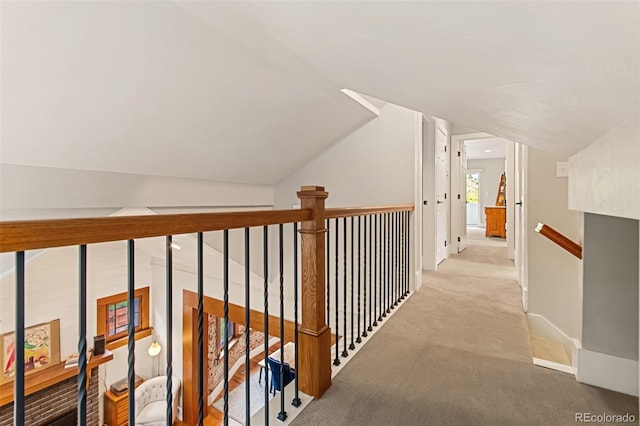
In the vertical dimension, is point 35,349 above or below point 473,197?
below

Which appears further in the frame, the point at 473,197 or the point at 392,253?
the point at 473,197

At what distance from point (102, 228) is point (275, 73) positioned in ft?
5.69

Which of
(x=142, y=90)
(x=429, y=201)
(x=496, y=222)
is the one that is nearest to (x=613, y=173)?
(x=142, y=90)

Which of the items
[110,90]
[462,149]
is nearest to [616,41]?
[110,90]

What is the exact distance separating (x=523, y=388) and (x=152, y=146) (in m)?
2.83

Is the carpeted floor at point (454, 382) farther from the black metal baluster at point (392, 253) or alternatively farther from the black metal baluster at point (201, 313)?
the black metal baluster at point (201, 313)

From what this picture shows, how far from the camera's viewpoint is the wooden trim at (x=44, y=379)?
12.6 feet

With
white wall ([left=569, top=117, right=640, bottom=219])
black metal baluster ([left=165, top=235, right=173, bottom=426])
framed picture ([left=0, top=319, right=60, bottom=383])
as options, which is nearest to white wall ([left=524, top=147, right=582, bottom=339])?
white wall ([left=569, top=117, right=640, bottom=219])

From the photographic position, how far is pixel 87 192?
98.3 inches

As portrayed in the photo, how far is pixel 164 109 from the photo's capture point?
2107 mm

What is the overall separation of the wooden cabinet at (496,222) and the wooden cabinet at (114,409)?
801cm

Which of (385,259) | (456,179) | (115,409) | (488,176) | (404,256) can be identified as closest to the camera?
(385,259)

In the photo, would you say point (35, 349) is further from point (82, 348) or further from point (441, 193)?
point (441, 193)

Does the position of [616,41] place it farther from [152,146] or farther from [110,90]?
[152,146]
